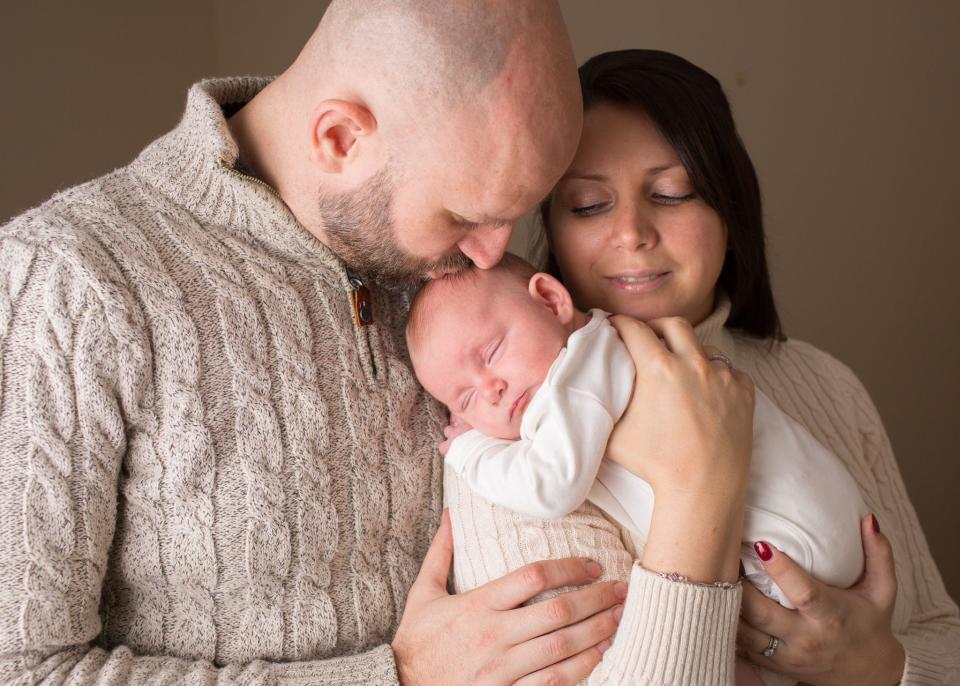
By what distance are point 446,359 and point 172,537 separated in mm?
516

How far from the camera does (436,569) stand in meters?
1.54

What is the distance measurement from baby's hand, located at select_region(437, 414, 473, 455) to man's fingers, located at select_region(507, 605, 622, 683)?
376mm

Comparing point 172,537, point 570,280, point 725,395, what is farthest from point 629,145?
point 172,537

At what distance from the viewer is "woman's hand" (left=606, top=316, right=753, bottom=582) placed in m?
1.37

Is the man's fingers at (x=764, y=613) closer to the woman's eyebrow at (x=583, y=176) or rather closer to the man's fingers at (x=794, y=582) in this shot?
the man's fingers at (x=794, y=582)

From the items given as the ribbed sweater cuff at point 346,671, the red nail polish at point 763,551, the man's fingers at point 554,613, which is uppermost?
the red nail polish at point 763,551

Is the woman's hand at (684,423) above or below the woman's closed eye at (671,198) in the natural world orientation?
below

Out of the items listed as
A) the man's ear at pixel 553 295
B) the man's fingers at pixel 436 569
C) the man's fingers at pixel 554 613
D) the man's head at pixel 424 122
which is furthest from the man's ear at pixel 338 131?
the man's fingers at pixel 554 613

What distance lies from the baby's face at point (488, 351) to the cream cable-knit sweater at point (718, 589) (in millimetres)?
146

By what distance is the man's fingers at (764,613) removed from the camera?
145cm

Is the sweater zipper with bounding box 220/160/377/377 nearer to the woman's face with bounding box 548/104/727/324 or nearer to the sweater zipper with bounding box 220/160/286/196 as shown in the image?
the sweater zipper with bounding box 220/160/286/196

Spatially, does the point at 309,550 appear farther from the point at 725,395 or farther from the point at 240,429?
the point at 725,395

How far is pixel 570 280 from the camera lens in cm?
184

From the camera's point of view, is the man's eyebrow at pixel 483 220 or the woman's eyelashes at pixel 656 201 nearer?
the man's eyebrow at pixel 483 220
